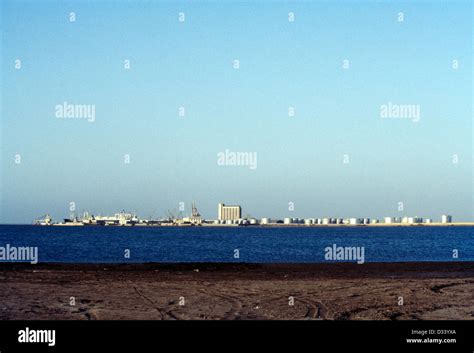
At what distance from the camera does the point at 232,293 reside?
2309cm

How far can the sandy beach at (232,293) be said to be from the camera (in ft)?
61.1

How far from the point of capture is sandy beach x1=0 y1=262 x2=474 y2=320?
18.6 meters
